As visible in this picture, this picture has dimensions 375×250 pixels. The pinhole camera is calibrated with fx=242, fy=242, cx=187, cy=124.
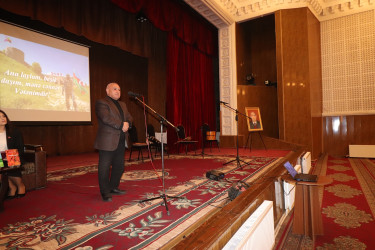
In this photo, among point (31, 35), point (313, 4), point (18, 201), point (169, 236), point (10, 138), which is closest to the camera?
point (169, 236)

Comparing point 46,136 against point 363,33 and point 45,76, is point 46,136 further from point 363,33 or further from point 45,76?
point 363,33

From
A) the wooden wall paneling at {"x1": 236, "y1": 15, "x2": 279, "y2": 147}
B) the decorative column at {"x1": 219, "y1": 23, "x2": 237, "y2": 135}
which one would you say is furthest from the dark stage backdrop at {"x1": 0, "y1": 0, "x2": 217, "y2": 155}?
the wooden wall paneling at {"x1": 236, "y1": 15, "x2": 279, "y2": 147}

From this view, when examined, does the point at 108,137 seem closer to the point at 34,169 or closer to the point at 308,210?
the point at 34,169

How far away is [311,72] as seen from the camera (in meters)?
6.67

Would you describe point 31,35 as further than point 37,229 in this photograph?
Yes

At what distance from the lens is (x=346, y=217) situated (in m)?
2.43

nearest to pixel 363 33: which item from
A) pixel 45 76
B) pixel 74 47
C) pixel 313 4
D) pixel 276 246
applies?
pixel 313 4

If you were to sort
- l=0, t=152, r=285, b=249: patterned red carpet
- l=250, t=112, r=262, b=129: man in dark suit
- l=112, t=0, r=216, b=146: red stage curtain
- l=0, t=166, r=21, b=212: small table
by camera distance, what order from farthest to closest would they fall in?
l=250, t=112, r=262, b=129: man in dark suit < l=112, t=0, r=216, b=146: red stage curtain < l=0, t=166, r=21, b=212: small table < l=0, t=152, r=285, b=249: patterned red carpet

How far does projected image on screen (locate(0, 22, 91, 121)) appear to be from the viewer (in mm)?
4914

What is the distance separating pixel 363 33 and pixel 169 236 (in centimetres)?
806

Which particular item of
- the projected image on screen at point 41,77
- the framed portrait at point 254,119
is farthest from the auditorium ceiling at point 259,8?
the projected image on screen at point 41,77

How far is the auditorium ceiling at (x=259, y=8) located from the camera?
6707 millimetres

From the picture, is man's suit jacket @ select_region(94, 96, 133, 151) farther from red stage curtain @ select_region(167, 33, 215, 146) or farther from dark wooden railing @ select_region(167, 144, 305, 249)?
red stage curtain @ select_region(167, 33, 215, 146)

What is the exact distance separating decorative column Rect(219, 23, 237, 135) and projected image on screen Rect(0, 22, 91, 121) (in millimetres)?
4097
